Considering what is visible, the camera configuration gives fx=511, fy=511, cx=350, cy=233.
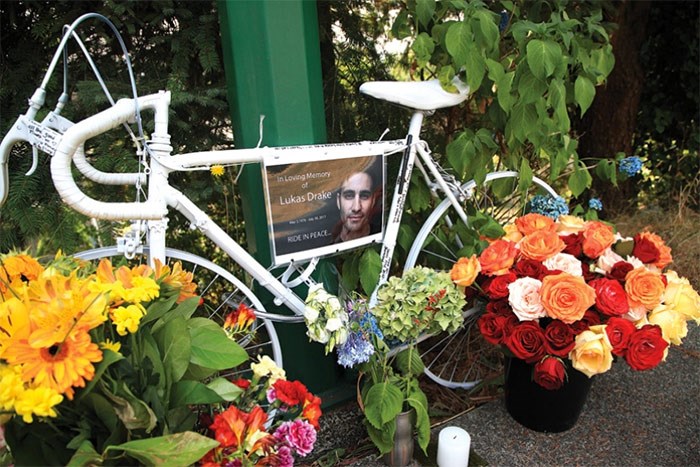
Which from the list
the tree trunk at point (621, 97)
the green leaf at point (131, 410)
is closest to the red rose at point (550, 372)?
the green leaf at point (131, 410)

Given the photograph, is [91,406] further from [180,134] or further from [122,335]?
[180,134]

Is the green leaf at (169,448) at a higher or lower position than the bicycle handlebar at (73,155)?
lower

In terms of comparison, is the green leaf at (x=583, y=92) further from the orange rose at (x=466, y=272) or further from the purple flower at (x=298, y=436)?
the purple flower at (x=298, y=436)

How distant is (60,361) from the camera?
100cm

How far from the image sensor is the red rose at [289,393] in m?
1.31

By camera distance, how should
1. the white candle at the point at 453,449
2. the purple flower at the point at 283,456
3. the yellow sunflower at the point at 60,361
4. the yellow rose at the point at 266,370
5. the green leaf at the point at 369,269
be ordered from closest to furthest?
the yellow sunflower at the point at 60,361
the purple flower at the point at 283,456
the yellow rose at the point at 266,370
the white candle at the point at 453,449
the green leaf at the point at 369,269

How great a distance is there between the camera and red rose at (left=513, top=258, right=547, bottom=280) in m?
1.82

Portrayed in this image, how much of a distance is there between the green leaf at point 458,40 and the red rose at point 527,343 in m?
0.97

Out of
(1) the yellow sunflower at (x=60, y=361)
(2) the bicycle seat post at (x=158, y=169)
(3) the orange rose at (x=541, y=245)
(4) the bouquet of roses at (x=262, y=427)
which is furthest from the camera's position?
(3) the orange rose at (x=541, y=245)

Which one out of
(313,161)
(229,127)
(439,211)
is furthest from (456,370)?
(229,127)

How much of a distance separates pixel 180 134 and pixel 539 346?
165cm

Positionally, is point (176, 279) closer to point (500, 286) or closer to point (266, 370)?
point (266, 370)

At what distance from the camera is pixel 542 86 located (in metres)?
1.89

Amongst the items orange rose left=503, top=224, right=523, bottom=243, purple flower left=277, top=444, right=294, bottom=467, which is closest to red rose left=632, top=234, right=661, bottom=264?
orange rose left=503, top=224, right=523, bottom=243
